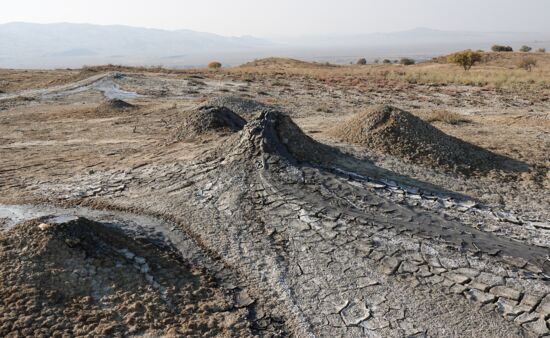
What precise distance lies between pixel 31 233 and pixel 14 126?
461 inches

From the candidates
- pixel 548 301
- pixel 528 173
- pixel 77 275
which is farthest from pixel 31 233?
pixel 528 173

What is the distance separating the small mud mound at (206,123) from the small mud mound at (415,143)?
8.54ft

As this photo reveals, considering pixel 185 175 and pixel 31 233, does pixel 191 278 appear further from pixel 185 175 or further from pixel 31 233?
pixel 185 175

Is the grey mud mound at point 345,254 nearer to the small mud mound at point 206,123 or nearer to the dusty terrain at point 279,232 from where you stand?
the dusty terrain at point 279,232

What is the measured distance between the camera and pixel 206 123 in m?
11.5

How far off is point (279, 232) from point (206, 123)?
5.36m

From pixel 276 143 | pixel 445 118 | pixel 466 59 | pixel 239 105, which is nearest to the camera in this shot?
→ pixel 276 143

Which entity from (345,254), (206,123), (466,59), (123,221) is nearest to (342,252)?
(345,254)

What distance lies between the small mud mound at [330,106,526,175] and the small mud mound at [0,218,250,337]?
5749mm

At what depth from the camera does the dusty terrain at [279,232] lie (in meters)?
5.17

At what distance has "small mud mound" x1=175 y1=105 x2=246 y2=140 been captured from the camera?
37.1ft

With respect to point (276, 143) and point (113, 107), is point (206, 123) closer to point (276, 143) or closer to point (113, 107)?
point (276, 143)

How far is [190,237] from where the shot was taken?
6.92 meters

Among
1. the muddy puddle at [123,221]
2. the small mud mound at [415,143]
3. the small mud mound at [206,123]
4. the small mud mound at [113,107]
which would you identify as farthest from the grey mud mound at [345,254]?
the small mud mound at [113,107]
